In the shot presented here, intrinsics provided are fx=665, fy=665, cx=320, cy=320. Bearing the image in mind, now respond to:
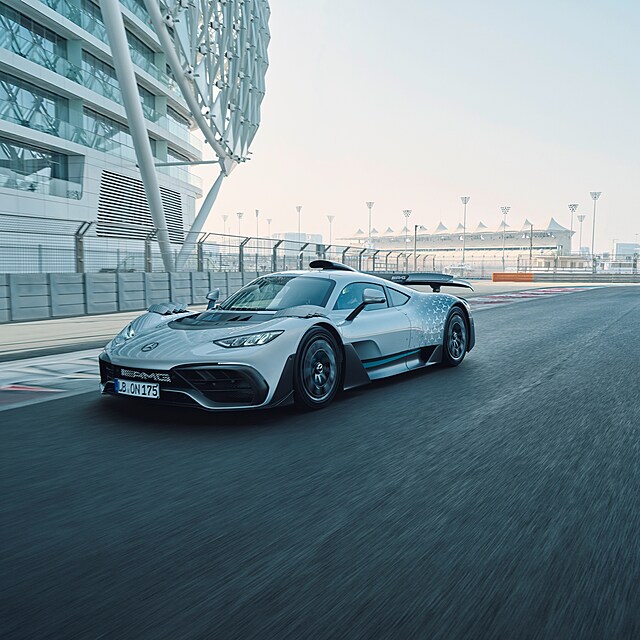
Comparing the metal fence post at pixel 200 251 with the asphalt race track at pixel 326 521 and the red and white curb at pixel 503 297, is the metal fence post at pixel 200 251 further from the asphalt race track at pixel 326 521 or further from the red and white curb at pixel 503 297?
the asphalt race track at pixel 326 521

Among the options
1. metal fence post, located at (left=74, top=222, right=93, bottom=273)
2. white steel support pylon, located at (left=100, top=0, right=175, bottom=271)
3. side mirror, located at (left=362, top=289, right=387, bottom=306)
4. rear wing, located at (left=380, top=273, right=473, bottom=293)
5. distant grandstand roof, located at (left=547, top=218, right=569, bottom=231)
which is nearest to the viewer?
side mirror, located at (left=362, top=289, right=387, bottom=306)

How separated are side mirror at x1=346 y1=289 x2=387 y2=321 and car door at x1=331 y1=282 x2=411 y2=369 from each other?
0.03 m

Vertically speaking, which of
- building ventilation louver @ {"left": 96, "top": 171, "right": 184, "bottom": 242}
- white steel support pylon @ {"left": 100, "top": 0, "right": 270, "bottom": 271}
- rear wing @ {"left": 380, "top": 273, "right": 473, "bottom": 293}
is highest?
white steel support pylon @ {"left": 100, "top": 0, "right": 270, "bottom": 271}

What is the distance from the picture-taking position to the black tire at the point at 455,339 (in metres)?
7.48

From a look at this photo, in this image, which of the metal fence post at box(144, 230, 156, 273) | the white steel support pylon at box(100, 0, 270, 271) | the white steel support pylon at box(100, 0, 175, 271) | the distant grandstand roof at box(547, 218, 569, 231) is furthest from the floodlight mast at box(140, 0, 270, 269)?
the distant grandstand roof at box(547, 218, 569, 231)

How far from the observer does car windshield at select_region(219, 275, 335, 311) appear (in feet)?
19.8

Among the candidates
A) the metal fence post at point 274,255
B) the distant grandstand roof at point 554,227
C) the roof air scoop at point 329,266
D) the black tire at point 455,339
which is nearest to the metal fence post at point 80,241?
the metal fence post at point 274,255

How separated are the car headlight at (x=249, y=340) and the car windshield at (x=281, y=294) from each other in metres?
0.75

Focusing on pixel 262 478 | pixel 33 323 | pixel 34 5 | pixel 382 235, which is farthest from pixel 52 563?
pixel 382 235

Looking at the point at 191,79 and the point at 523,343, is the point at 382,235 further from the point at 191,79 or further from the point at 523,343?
the point at 523,343

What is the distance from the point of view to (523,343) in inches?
384

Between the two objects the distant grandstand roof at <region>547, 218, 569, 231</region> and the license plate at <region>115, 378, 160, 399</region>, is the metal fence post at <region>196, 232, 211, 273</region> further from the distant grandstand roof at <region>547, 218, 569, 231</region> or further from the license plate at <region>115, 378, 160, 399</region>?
the distant grandstand roof at <region>547, 218, 569, 231</region>

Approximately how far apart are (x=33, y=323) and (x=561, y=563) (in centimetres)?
1229

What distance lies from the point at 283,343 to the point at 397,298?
2.09 meters
